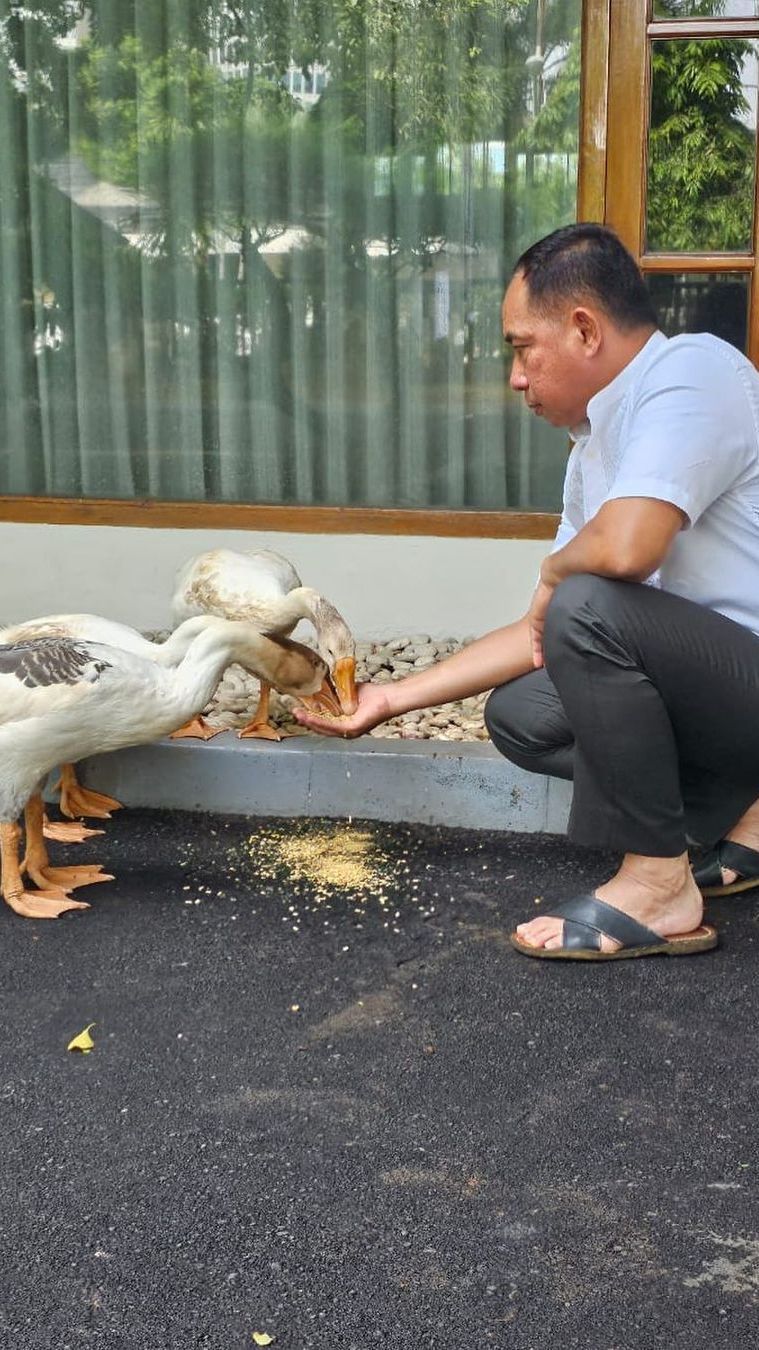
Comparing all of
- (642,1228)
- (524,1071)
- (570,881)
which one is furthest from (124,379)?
(642,1228)

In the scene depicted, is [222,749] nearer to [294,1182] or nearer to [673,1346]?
[294,1182]

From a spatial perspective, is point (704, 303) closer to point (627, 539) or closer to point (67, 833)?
point (627, 539)

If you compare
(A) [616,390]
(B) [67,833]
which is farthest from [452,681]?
(B) [67,833]

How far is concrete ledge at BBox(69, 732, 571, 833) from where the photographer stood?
14.9ft

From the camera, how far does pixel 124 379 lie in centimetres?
662

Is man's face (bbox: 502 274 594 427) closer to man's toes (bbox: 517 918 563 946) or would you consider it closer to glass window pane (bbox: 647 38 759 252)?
man's toes (bbox: 517 918 563 946)

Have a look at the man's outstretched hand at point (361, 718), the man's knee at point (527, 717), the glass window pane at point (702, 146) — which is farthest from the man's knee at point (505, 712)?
the glass window pane at point (702, 146)

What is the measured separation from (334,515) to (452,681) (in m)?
2.49

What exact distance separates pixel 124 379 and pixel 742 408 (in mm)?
3846

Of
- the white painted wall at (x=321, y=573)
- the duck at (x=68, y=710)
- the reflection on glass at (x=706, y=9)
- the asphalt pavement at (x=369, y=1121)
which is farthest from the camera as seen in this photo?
the white painted wall at (x=321, y=573)

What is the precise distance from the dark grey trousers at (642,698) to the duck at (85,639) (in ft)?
3.87

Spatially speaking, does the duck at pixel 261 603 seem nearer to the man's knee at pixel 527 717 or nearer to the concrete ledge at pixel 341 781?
the concrete ledge at pixel 341 781

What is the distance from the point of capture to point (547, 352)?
3496 mm

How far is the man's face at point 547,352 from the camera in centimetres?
347
